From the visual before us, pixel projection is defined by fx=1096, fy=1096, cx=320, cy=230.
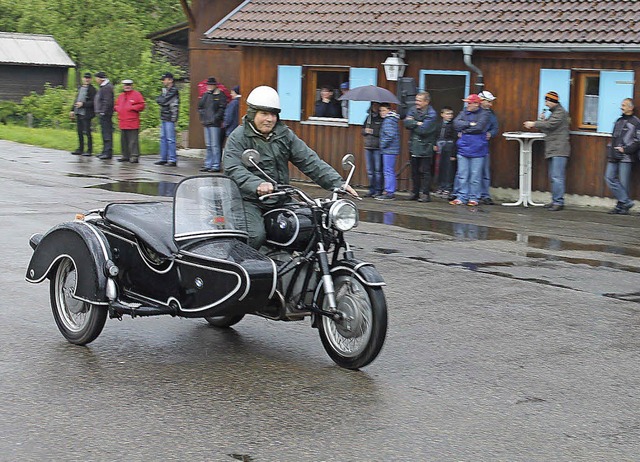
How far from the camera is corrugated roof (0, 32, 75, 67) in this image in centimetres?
4675

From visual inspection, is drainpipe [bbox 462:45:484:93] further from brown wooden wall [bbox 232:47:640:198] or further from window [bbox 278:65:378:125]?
window [bbox 278:65:378:125]

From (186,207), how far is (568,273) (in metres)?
5.46

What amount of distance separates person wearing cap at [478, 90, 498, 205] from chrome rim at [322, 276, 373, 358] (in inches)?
459

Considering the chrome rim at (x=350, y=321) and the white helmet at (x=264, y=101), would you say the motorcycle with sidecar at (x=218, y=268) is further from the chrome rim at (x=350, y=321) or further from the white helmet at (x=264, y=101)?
the white helmet at (x=264, y=101)

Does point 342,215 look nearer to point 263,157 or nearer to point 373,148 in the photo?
point 263,157

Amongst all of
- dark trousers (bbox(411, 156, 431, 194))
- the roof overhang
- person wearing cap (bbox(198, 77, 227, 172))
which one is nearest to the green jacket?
the roof overhang

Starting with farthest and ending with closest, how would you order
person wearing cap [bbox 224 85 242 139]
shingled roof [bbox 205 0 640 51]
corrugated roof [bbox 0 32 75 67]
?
1. corrugated roof [bbox 0 32 75 67]
2. person wearing cap [bbox 224 85 242 139]
3. shingled roof [bbox 205 0 640 51]

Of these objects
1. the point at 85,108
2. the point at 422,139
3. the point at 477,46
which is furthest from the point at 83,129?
the point at 477,46

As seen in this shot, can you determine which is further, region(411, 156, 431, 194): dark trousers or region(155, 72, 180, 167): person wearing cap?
region(155, 72, 180, 167): person wearing cap

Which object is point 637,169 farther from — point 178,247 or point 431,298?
point 178,247

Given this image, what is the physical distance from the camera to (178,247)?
289 inches

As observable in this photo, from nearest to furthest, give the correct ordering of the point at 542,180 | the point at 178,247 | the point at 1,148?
the point at 178,247, the point at 542,180, the point at 1,148

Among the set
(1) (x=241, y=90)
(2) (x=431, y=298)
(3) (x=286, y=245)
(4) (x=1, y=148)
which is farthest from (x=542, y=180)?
(4) (x=1, y=148)

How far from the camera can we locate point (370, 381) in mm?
6918
